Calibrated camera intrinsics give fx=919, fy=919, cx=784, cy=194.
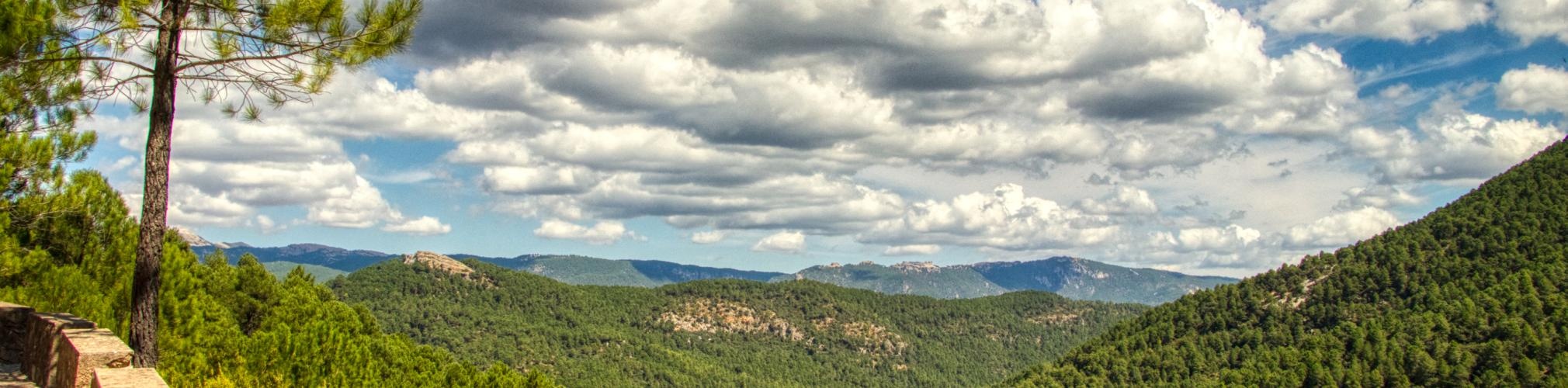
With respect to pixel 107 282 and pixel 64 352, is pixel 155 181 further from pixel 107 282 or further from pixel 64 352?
pixel 107 282

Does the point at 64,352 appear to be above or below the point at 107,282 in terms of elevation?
below

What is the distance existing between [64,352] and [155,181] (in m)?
3.64

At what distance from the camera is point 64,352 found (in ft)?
57.3

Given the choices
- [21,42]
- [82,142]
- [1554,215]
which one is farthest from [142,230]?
[1554,215]

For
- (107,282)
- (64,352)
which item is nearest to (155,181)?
(64,352)

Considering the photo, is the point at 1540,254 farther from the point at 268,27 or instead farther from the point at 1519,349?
the point at 268,27

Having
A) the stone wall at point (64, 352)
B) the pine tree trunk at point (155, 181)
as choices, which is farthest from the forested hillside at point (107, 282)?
the pine tree trunk at point (155, 181)

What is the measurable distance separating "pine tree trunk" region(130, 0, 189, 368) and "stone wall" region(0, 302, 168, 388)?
0.73 meters

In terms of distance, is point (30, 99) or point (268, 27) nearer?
point (268, 27)

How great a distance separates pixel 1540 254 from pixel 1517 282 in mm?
19046

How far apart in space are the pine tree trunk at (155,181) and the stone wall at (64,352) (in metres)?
0.73

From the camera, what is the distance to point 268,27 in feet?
62.8

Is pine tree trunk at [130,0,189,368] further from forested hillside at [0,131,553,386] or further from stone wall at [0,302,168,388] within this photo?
forested hillside at [0,131,553,386]

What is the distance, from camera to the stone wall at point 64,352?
596 inches
